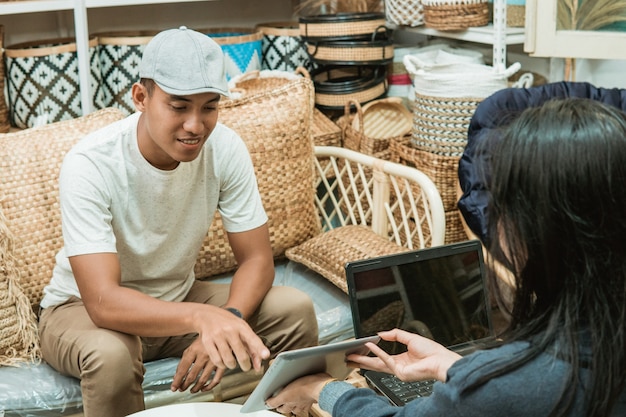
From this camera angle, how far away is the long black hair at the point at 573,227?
0.85 m

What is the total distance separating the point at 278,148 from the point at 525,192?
132 cm

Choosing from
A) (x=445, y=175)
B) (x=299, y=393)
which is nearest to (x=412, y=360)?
(x=299, y=393)

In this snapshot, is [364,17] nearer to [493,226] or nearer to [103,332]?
[103,332]

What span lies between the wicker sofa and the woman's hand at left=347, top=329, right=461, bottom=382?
62cm

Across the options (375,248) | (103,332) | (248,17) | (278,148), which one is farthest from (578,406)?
(248,17)

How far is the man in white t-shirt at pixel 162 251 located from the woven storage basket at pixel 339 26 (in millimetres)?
939

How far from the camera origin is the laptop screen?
5.37 feet

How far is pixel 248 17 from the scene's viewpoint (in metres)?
2.98

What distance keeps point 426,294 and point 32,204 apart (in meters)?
0.94

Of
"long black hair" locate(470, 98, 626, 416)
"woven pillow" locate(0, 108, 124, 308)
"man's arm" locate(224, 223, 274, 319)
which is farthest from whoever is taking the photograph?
"woven pillow" locate(0, 108, 124, 308)

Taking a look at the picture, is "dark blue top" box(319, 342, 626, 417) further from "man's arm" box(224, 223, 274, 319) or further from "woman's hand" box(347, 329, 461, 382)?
"man's arm" box(224, 223, 274, 319)

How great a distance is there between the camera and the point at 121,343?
154cm

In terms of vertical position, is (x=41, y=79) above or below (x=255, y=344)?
above

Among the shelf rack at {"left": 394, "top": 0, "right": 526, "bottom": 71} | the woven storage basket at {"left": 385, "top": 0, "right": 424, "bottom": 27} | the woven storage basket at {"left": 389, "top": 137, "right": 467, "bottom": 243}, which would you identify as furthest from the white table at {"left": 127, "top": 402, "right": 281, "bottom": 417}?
the woven storage basket at {"left": 385, "top": 0, "right": 424, "bottom": 27}
